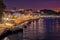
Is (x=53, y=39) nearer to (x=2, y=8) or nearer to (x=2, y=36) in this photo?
(x=2, y=36)

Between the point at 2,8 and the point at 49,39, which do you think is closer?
the point at 49,39

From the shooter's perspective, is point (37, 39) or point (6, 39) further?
point (37, 39)

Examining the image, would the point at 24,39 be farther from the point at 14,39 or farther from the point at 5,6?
the point at 5,6

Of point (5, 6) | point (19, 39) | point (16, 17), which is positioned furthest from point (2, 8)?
point (16, 17)

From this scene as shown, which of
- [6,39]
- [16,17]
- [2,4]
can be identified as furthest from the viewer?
[16,17]

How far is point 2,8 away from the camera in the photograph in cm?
A: 2230

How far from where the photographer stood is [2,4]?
2222 centimetres

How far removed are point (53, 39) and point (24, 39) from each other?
215 centimetres

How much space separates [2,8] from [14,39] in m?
6.64

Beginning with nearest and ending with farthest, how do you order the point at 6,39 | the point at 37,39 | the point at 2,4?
the point at 6,39
the point at 37,39
the point at 2,4

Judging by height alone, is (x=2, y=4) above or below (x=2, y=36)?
above

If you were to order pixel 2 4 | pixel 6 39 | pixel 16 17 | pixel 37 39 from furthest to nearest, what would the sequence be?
pixel 16 17 < pixel 2 4 < pixel 37 39 < pixel 6 39

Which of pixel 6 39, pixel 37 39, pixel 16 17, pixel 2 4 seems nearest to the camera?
pixel 6 39

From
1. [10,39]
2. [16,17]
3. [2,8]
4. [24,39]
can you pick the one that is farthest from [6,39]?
[16,17]
